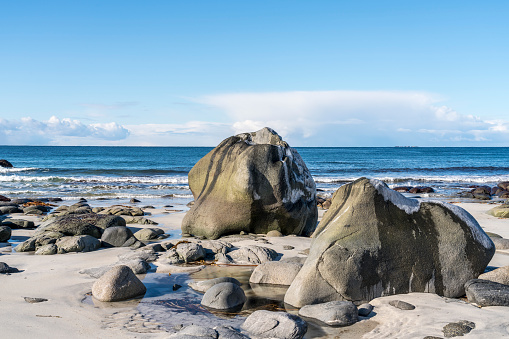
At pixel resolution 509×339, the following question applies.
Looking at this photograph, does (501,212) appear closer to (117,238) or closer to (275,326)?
(117,238)

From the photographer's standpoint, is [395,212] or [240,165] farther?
[240,165]

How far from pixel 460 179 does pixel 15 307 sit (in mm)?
33027

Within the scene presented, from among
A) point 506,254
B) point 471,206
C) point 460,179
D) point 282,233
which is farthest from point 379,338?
point 460,179

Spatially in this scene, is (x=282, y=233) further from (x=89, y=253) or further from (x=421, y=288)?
(x=421, y=288)

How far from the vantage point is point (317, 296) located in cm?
548

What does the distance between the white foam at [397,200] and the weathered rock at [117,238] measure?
5.15 metres

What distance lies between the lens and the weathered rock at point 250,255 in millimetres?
7734

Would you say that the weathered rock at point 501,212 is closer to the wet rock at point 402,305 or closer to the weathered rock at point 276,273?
the weathered rock at point 276,273

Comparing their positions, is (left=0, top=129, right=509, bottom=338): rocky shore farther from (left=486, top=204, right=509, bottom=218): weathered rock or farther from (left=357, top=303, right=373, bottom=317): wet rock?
(left=486, top=204, right=509, bottom=218): weathered rock

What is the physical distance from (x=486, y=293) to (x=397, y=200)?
1.50 metres

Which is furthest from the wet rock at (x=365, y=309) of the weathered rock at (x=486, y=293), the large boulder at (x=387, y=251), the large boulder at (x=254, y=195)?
the large boulder at (x=254, y=195)

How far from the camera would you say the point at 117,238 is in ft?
30.1

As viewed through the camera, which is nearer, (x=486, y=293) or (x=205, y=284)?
(x=486, y=293)

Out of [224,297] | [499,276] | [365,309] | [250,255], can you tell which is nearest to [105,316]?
[224,297]
